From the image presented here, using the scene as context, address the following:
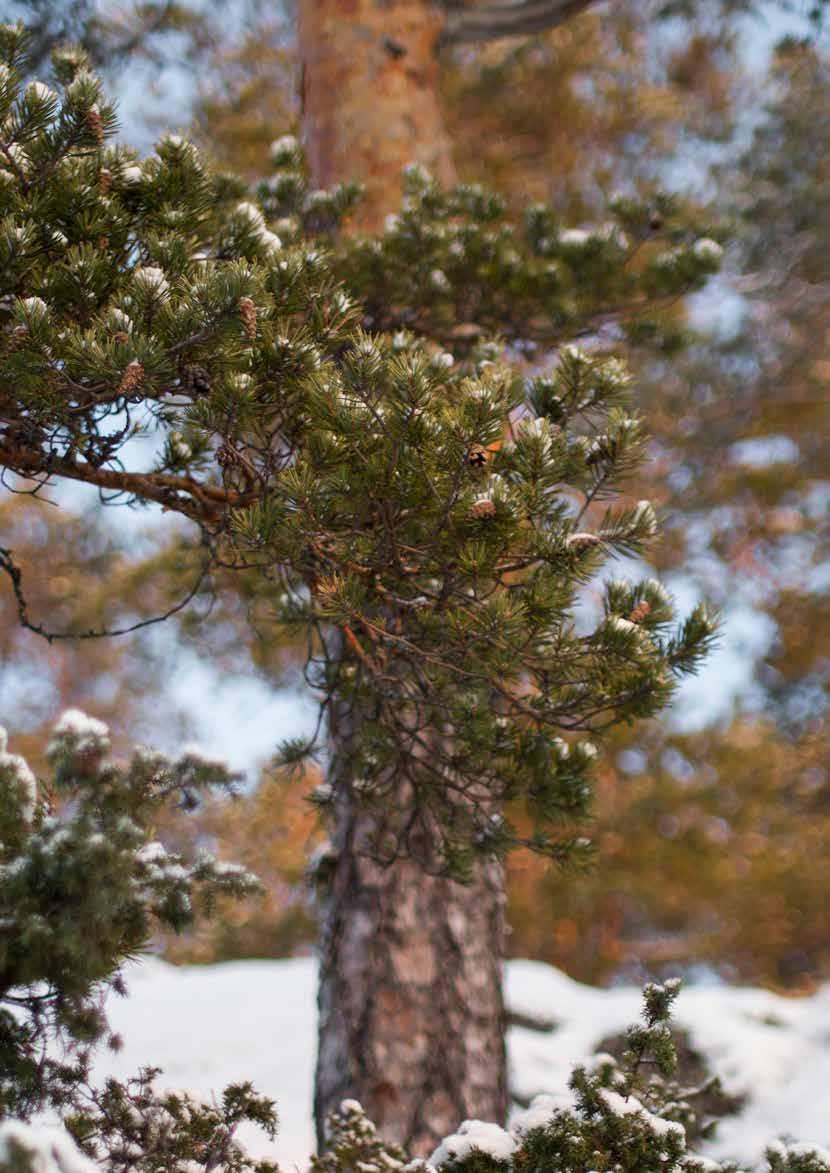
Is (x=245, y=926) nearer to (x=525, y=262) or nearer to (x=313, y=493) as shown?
(x=525, y=262)

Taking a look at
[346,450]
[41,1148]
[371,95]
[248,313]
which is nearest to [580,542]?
[346,450]

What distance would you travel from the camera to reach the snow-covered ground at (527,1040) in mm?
4473

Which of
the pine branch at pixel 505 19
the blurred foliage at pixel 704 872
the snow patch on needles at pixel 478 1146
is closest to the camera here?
the snow patch on needles at pixel 478 1146

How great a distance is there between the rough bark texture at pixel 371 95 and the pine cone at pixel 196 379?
2495 millimetres

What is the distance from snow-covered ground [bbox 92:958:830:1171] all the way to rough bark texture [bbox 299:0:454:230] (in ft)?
12.5

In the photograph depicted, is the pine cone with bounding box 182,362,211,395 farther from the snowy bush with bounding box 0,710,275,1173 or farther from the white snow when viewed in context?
the white snow

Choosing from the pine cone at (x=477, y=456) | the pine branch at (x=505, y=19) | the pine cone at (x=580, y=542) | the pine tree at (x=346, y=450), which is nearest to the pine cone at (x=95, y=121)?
the pine tree at (x=346, y=450)

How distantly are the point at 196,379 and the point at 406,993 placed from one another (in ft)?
7.19

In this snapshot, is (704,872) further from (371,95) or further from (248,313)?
(248,313)

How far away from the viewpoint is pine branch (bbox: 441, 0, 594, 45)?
5285 mm

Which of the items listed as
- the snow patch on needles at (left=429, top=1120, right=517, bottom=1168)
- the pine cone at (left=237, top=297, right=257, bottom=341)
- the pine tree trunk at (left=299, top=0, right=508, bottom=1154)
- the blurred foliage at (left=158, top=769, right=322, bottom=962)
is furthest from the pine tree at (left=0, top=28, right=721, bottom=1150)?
the blurred foliage at (left=158, top=769, right=322, bottom=962)

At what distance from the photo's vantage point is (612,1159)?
6.92 feet

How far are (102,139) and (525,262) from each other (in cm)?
202

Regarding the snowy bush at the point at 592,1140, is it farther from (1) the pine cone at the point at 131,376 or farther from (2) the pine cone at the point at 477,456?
(1) the pine cone at the point at 131,376
